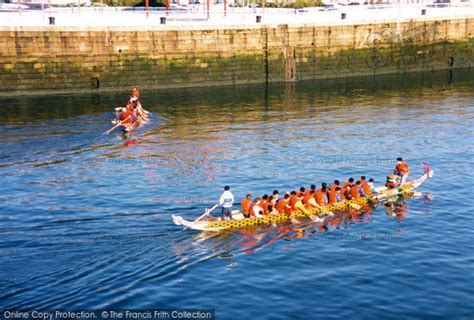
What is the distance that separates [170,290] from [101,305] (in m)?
2.83

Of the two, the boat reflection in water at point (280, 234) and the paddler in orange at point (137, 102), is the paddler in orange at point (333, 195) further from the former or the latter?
the paddler in orange at point (137, 102)

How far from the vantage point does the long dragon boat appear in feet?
95.4

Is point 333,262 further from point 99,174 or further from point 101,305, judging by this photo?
point 99,174

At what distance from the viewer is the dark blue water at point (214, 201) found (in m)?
23.5

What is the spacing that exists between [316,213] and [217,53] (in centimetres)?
4237

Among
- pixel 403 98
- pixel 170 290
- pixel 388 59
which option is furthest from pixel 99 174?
pixel 388 59

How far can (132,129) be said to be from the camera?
171 feet

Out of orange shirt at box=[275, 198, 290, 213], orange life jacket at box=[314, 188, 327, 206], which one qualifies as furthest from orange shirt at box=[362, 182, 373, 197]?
orange shirt at box=[275, 198, 290, 213]

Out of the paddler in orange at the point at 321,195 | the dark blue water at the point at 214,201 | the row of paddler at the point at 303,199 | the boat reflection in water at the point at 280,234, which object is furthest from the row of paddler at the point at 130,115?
the boat reflection in water at the point at 280,234

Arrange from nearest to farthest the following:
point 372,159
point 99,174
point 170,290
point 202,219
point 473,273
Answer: point 170,290
point 473,273
point 202,219
point 99,174
point 372,159

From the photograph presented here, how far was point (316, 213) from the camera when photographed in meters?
32.2

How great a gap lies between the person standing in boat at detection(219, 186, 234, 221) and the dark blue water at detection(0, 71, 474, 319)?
1.29 m

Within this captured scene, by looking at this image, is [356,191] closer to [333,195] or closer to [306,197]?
[333,195]

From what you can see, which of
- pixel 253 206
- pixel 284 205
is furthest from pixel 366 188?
pixel 253 206
